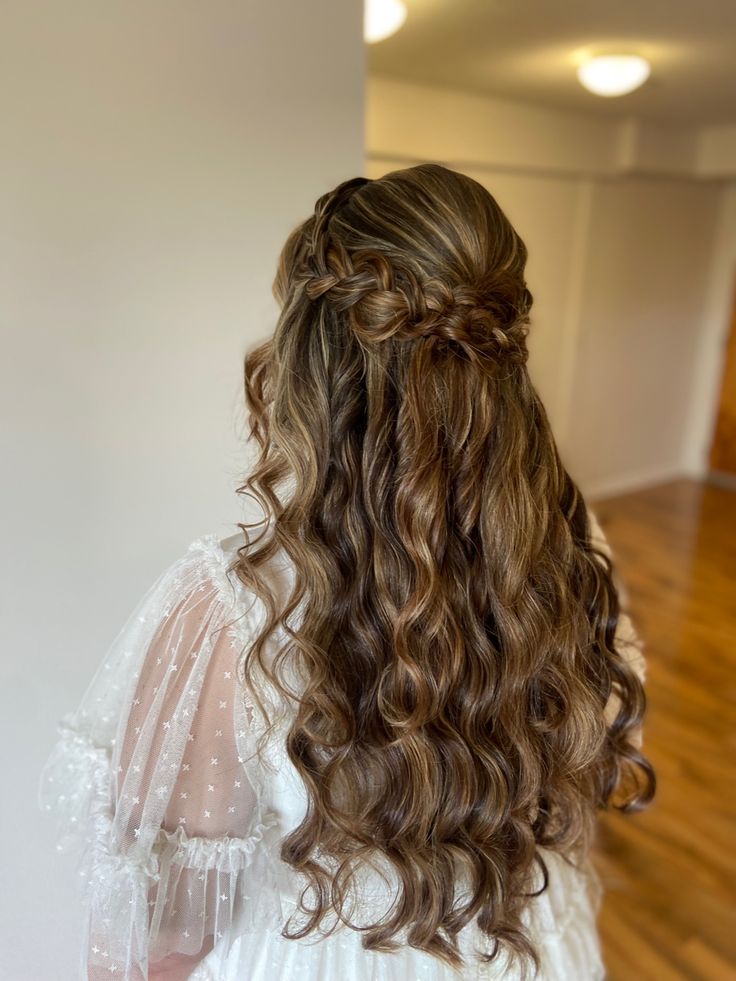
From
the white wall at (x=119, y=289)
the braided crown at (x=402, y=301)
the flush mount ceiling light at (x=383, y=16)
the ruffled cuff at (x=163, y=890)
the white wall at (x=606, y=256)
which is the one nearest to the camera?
the braided crown at (x=402, y=301)

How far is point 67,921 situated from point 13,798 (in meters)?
0.21

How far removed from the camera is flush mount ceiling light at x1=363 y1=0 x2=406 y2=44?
2.17 metres

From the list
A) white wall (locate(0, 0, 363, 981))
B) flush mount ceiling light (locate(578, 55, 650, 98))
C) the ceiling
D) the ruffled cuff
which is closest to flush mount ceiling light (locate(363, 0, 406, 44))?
the ceiling

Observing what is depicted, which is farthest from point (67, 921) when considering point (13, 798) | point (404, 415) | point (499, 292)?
point (499, 292)

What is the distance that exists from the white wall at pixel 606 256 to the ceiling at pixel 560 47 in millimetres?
174

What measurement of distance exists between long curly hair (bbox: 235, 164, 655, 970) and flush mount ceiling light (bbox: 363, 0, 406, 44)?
6.06 feet

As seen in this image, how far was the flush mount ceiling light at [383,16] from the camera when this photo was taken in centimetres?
217

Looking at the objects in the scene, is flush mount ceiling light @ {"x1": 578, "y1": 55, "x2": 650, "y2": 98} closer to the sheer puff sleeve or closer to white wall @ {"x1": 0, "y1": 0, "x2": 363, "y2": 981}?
white wall @ {"x1": 0, "y1": 0, "x2": 363, "y2": 981}

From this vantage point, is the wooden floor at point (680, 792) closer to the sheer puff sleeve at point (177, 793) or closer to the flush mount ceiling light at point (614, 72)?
the sheer puff sleeve at point (177, 793)

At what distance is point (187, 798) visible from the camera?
2.48 feet

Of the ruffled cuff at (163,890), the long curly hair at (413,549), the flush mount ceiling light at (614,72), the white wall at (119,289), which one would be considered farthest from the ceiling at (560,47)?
the ruffled cuff at (163,890)

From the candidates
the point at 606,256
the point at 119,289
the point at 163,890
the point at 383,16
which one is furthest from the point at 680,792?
the point at 606,256

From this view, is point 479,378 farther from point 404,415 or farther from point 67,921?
point 67,921

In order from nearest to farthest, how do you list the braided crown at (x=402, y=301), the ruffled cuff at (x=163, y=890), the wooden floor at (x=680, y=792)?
the braided crown at (x=402, y=301) < the ruffled cuff at (x=163, y=890) < the wooden floor at (x=680, y=792)
